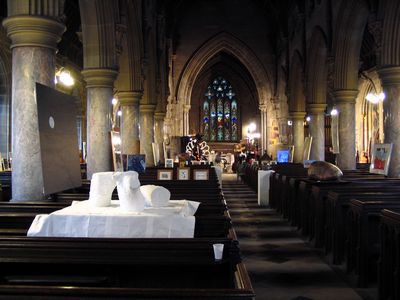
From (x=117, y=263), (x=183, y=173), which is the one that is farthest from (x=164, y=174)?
(x=117, y=263)

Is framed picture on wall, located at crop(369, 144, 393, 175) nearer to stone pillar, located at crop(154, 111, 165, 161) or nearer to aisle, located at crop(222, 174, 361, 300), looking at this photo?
aisle, located at crop(222, 174, 361, 300)

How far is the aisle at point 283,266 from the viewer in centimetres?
471

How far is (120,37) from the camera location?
31.3 ft

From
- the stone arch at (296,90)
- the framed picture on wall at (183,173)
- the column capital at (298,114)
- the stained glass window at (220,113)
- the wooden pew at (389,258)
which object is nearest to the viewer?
the wooden pew at (389,258)

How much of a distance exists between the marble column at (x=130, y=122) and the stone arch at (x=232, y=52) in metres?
13.2

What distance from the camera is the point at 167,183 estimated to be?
723 centimetres

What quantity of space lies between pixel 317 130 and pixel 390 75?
7.27 meters

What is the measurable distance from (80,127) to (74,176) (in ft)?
61.2

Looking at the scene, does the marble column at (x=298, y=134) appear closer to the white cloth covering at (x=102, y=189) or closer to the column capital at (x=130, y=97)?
the column capital at (x=130, y=97)

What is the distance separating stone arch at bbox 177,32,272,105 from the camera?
25938 mm

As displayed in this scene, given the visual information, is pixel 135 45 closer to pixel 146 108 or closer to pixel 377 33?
pixel 146 108

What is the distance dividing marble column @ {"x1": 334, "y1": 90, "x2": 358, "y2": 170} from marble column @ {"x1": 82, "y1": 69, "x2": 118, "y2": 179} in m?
7.16

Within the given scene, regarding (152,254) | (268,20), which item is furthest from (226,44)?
(152,254)

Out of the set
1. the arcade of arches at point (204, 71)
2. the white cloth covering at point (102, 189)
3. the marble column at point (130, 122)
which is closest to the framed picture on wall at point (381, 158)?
the arcade of arches at point (204, 71)
